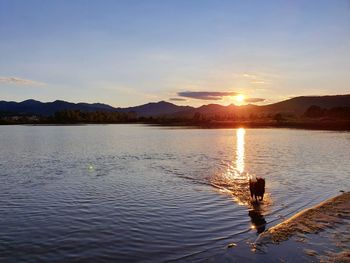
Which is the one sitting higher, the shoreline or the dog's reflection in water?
the shoreline

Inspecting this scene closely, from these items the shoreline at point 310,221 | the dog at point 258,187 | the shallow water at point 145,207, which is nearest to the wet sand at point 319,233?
the shoreline at point 310,221

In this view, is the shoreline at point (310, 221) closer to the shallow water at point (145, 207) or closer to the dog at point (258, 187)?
the shallow water at point (145, 207)

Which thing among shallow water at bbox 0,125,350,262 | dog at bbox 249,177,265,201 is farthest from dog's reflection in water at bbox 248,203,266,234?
dog at bbox 249,177,265,201

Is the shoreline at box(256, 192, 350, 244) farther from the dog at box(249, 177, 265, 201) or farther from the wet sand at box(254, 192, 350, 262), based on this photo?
the dog at box(249, 177, 265, 201)

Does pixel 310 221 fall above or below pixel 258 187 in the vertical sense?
below

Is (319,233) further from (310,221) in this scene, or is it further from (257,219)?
(257,219)

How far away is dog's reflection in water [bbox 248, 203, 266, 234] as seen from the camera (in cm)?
1570

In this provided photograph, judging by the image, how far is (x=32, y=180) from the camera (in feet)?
92.3

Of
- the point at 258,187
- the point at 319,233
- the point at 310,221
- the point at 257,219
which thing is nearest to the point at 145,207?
the point at 257,219

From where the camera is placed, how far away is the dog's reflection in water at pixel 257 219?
618 inches

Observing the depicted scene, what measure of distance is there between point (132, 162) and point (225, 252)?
27.9 metres

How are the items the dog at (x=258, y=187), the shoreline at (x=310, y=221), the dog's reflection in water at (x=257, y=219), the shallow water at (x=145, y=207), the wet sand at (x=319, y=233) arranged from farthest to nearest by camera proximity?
the dog at (x=258, y=187) → the dog's reflection in water at (x=257, y=219) → the shoreline at (x=310, y=221) → the shallow water at (x=145, y=207) → the wet sand at (x=319, y=233)

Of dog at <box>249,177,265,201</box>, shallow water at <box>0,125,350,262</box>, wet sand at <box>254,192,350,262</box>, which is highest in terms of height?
dog at <box>249,177,265,201</box>

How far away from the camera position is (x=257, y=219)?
17.1m
